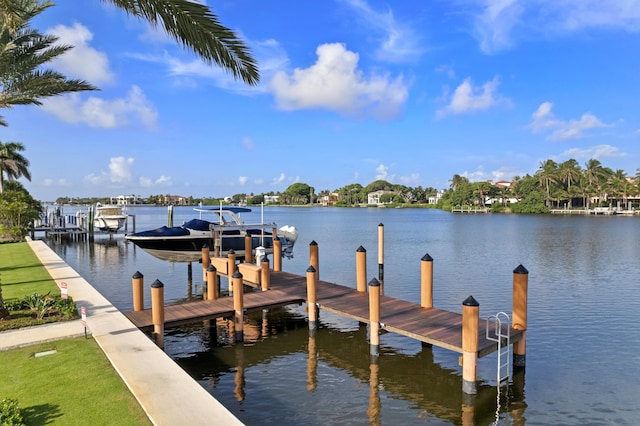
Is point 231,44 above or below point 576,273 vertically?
above

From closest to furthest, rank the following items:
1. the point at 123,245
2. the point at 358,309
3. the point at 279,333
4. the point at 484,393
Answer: the point at 484,393
the point at 358,309
the point at 279,333
the point at 123,245

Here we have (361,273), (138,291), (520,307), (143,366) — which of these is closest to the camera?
(143,366)

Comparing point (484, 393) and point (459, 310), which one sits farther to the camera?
point (459, 310)

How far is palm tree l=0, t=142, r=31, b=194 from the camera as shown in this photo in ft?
151

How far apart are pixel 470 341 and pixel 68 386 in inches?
301

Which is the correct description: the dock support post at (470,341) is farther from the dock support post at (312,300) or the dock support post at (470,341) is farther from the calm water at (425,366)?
the dock support post at (312,300)

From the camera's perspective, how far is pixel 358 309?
13.1 meters

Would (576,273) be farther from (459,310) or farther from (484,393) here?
(484,393)

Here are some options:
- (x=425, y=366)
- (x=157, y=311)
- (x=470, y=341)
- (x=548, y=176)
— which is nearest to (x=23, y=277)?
(x=157, y=311)

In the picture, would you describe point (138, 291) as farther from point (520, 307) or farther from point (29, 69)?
point (520, 307)

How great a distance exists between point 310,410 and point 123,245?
38.9 metres

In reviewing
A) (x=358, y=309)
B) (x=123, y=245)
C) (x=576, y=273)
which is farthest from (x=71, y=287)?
(x=123, y=245)

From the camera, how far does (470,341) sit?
30.2 ft

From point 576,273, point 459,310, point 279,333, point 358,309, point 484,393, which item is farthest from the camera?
point 576,273
